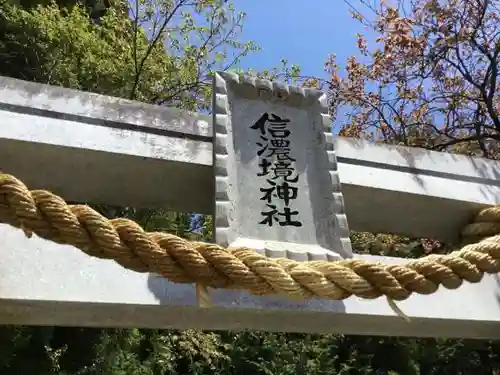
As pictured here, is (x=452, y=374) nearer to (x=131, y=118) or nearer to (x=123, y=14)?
(x=131, y=118)

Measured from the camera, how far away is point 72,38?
206 inches

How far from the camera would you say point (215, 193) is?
5.01 feet

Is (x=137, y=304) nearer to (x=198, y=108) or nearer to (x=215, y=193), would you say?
(x=215, y=193)

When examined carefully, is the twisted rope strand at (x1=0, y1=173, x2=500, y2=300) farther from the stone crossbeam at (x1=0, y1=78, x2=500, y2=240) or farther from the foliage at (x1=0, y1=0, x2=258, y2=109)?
the foliage at (x1=0, y1=0, x2=258, y2=109)

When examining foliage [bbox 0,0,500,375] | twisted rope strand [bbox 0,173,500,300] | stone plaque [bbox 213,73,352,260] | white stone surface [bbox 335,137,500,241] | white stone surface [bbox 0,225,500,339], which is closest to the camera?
twisted rope strand [bbox 0,173,500,300]

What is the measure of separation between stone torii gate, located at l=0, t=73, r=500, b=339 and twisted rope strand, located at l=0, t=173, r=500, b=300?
230mm

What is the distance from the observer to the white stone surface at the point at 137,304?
54.0 inches

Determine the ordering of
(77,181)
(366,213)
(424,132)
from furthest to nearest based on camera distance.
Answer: (424,132), (366,213), (77,181)

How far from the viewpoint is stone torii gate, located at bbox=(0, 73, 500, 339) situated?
142 cm

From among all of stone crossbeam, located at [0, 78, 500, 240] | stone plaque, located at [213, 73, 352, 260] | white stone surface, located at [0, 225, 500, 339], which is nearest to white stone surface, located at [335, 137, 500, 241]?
stone crossbeam, located at [0, 78, 500, 240]

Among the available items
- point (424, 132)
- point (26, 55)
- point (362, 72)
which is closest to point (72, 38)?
point (26, 55)

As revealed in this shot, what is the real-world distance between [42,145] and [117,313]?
0.46m

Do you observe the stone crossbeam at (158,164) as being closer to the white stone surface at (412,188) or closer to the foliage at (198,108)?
the white stone surface at (412,188)

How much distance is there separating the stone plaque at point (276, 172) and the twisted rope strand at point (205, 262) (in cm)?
25
